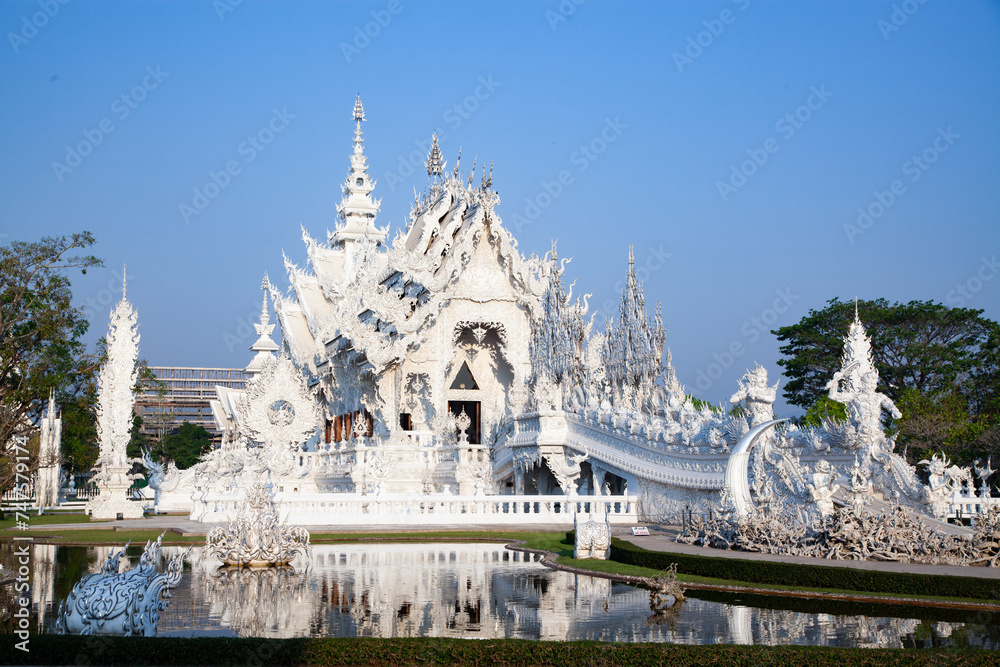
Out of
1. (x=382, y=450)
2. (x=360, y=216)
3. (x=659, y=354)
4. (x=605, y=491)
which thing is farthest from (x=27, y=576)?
(x=360, y=216)

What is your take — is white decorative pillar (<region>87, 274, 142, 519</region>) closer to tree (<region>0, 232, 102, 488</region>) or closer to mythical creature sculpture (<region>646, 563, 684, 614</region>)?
tree (<region>0, 232, 102, 488</region>)

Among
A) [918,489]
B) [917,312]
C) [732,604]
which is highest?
[917,312]

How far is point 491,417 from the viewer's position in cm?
3203

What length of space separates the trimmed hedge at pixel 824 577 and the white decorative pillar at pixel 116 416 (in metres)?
15.6

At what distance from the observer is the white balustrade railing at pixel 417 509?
856 inches

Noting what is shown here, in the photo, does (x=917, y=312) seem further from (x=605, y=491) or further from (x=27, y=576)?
(x=27, y=576)

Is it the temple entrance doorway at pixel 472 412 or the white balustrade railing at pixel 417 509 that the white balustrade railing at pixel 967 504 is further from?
the temple entrance doorway at pixel 472 412

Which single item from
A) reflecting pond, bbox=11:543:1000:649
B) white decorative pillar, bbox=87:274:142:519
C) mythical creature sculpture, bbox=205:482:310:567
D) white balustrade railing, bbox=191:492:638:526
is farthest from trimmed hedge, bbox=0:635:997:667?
white decorative pillar, bbox=87:274:142:519

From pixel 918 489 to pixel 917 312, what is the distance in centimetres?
2445

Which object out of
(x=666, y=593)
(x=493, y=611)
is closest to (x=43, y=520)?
(x=493, y=611)

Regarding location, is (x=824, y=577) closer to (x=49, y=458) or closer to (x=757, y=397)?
(x=757, y=397)

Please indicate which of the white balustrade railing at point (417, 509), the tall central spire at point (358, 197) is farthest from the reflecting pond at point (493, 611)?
the tall central spire at point (358, 197)

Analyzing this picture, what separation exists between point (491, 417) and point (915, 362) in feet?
55.7

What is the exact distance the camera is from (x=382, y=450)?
1141 inches
